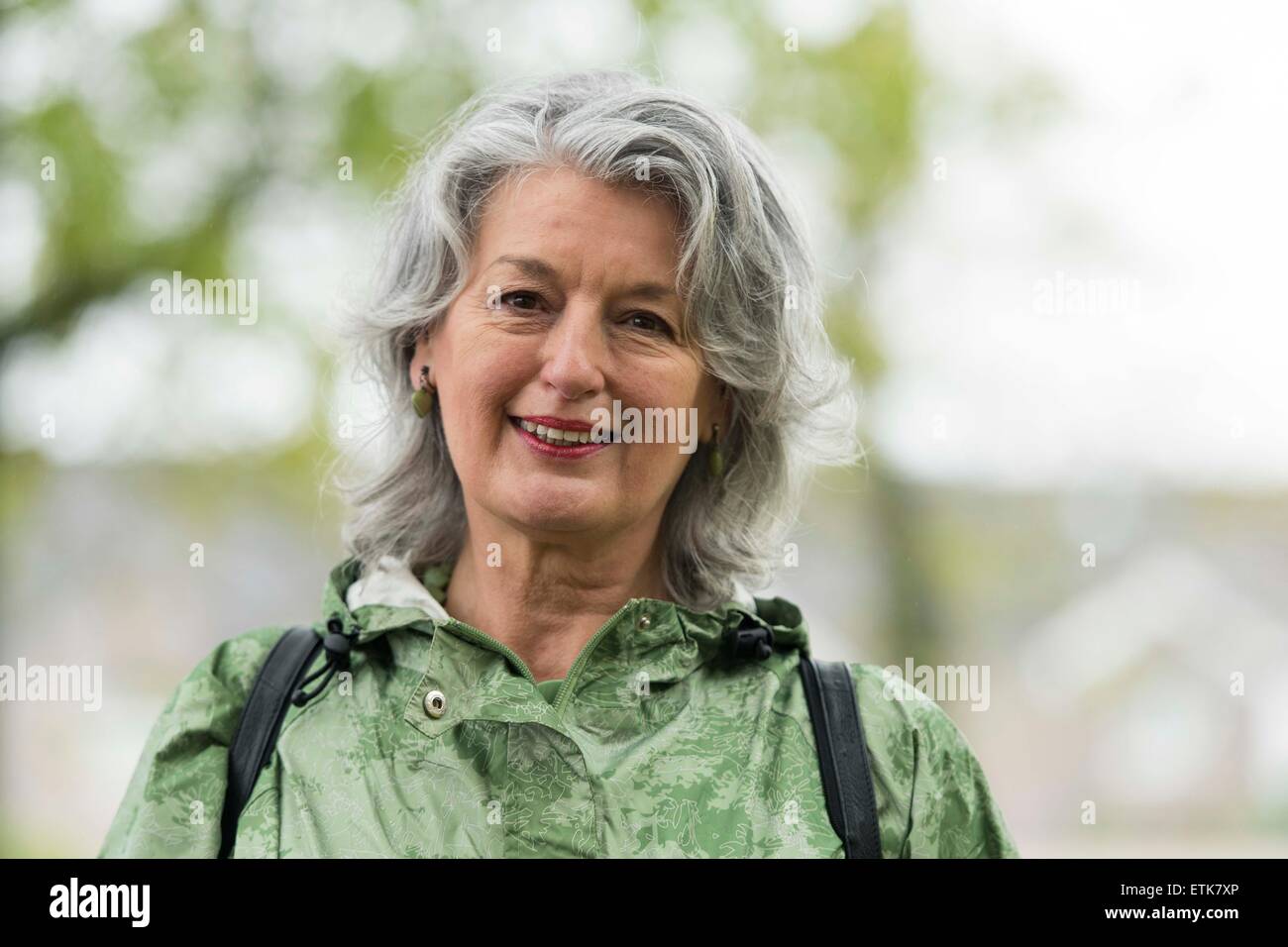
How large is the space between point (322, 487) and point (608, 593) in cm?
87

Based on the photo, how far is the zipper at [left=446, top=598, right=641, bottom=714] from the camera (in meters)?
2.15

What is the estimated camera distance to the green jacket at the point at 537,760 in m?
2.10

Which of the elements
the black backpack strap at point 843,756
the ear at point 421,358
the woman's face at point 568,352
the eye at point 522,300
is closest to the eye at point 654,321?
the woman's face at point 568,352

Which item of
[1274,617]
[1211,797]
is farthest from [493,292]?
[1274,617]

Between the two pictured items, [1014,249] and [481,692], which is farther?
[1014,249]

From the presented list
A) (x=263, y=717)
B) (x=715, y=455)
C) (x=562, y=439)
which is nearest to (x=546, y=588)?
(x=562, y=439)

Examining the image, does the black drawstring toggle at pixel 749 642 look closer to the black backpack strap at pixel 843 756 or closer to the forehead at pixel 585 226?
the black backpack strap at pixel 843 756

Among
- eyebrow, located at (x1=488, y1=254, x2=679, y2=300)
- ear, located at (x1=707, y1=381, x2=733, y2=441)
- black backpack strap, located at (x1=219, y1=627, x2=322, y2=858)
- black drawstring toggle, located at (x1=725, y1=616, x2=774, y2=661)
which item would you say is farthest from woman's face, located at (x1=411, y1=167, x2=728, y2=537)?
black backpack strap, located at (x1=219, y1=627, x2=322, y2=858)

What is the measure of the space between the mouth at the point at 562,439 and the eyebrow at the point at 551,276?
25 centimetres

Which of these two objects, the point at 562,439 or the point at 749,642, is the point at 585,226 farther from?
the point at 749,642

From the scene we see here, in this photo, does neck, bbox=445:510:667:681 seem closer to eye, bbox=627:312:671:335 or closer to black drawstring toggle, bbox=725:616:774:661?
black drawstring toggle, bbox=725:616:774:661

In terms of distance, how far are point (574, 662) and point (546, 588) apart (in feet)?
0.54

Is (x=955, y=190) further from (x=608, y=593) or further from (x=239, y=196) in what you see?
(x=608, y=593)

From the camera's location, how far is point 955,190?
29.6 ft
